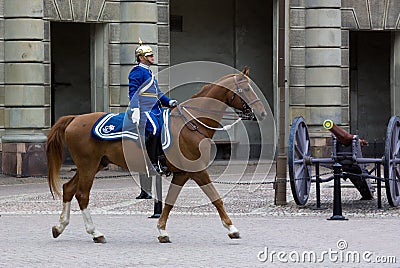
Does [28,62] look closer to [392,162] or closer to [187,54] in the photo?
[187,54]

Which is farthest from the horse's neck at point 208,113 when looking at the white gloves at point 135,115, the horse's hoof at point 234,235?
the horse's hoof at point 234,235

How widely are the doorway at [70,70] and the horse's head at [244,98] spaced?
16.1m

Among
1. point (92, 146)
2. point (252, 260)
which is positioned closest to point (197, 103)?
point (92, 146)

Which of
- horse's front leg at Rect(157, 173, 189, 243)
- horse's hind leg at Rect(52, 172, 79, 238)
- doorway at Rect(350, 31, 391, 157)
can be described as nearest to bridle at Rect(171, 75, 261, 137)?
horse's front leg at Rect(157, 173, 189, 243)

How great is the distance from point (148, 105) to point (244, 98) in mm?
1348

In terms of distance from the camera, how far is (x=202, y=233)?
1520cm

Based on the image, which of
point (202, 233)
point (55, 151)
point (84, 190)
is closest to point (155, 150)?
point (84, 190)

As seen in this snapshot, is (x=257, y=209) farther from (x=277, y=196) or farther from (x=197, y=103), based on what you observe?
(x=197, y=103)

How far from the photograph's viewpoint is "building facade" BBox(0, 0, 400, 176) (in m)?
25.4

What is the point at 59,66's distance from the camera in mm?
30547

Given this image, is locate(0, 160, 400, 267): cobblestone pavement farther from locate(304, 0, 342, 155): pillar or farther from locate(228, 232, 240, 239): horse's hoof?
locate(304, 0, 342, 155): pillar

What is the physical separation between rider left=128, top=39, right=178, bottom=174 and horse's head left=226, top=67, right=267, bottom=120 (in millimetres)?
773

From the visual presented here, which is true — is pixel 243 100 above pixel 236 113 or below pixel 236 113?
above

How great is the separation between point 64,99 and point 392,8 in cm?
922
